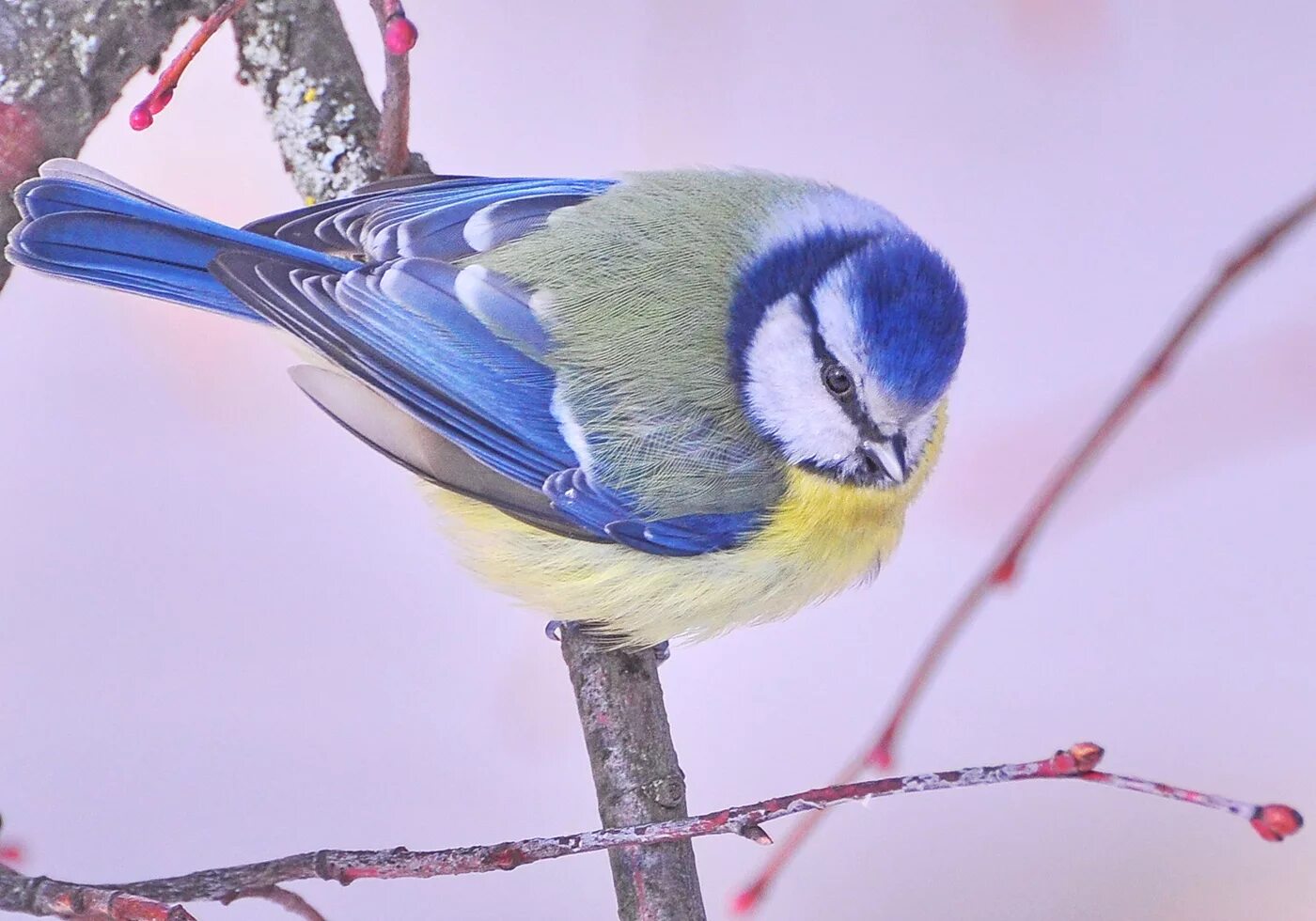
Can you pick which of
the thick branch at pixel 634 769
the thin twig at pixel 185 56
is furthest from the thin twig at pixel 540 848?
the thin twig at pixel 185 56

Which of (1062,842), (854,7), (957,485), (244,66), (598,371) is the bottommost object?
(1062,842)

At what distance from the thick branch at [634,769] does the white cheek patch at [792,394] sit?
180mm

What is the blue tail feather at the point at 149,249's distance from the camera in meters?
0.85

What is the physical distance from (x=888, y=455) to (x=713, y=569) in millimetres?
133

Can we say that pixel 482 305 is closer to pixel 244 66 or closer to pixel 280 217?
pixel 280 217

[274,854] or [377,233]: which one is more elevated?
[377,233]

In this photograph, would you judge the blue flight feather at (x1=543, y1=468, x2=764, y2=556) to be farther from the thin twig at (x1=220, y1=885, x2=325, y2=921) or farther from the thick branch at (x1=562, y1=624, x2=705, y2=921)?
the thin twig at (x1=220, y1=885, x2=325, y2=921)

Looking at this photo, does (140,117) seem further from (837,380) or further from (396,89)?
(837,380)

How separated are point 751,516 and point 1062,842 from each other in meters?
0.58

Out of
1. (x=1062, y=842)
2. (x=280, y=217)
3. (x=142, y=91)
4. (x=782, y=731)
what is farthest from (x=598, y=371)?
(x=1062, y=842)

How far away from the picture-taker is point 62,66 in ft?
2.69

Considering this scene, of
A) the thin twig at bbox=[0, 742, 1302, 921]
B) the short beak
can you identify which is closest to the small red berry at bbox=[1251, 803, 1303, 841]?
the thin twig at bbox=[0, 742, 1302, 921]

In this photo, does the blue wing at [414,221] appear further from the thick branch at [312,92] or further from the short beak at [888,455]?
the short beak at [888,455]

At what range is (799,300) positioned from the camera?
0.90 metres
